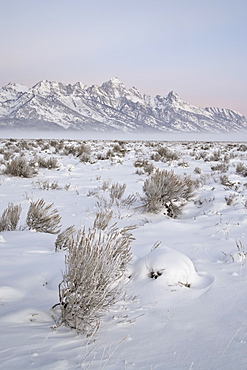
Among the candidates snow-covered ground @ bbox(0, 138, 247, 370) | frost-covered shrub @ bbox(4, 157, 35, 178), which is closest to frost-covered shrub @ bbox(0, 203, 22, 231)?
snow-covered ground @ bbox(0, 138, 247, 370)

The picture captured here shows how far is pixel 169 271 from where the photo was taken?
7.25 ft

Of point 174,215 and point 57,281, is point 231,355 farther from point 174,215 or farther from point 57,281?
point 174,215

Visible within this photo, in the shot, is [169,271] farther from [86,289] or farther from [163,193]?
[163,193]

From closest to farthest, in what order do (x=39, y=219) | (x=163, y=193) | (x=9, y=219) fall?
(x=9, y=219)
(x=39, y=219)
(x=163, y=193)

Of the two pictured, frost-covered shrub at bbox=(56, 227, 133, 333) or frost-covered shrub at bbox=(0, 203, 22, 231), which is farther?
frost-covered shrub at bbox=(0, 203, 22, 231)

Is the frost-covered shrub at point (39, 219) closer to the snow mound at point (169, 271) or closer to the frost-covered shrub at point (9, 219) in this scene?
the frost-covered shrub at point (9, 219)

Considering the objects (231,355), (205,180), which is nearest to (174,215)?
(205,180)

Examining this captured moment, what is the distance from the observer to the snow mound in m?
2.18

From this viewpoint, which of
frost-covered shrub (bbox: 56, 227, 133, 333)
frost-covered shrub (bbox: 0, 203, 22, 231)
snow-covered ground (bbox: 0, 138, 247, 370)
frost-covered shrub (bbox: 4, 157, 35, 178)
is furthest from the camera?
frost-covered shrub (bbox: 4, 157, 35, 178)

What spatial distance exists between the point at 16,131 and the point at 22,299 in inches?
8162

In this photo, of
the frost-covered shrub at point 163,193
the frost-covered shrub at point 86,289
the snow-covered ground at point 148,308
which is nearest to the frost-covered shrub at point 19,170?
the frost-covered shrub at point 163,193

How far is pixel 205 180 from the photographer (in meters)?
7.80

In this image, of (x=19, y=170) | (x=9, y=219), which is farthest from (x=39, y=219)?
(x=19, y=170)

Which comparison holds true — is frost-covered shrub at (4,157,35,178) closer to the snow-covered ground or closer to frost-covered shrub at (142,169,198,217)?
frost-covered shrub at (142,169,198,217)
